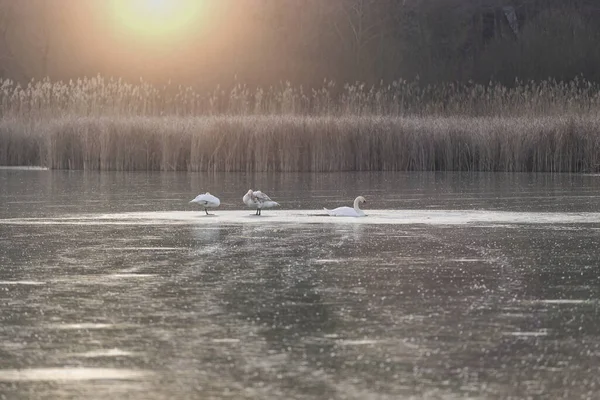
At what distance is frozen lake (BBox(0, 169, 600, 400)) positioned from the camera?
4.52 meters

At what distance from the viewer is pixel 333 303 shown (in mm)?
6297

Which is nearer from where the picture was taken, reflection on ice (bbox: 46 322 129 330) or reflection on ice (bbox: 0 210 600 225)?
reflection on ice (bbox: 46 322 129 330)

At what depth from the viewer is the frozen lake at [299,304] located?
4.52m

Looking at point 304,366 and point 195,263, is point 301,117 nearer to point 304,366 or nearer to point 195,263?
point 195,263

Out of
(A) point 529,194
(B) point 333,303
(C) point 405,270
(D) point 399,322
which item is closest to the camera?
(D) point 399,322

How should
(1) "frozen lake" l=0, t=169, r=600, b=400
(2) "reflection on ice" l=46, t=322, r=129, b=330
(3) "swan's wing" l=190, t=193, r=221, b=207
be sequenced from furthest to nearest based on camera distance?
(3) "swan's wing" l=190, t=193, r=221, b=207
(2) "reflection on ice" l=46, t=322, r=129, b=330
(1) "frozen lake" l=0, t=169, r=600, b=400

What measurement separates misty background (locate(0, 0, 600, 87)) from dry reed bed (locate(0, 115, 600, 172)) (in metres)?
28.5

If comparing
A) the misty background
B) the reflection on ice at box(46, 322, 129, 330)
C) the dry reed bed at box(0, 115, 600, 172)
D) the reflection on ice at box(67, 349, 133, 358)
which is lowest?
the reflection on ice at box(67, 349, 133, 358)

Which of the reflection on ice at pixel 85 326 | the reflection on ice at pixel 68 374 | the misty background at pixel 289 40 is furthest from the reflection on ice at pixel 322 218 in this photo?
the misty background at pixel 289 40

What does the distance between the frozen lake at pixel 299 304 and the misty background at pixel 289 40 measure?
43.0 metres

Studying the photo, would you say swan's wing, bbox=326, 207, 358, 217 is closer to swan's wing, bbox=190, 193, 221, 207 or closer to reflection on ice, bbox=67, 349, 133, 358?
swan's wing, bbox=190, 193, 221, 207

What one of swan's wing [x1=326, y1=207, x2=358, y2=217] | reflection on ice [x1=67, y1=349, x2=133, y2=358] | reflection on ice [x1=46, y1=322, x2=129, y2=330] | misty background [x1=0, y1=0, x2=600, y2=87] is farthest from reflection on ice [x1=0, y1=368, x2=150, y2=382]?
misty background [x1=0, y1=0, x2=600, y2=87]

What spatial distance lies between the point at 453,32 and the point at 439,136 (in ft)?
118

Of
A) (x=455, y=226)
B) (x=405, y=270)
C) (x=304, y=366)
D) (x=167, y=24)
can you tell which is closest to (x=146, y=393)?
(x=304, y=366)
